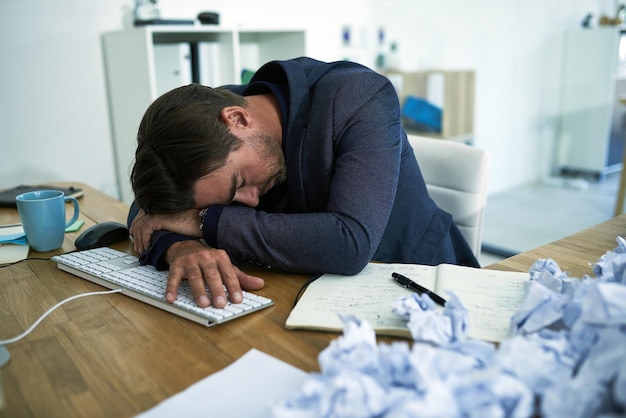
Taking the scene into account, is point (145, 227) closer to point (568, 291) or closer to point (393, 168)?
point (393, 168)

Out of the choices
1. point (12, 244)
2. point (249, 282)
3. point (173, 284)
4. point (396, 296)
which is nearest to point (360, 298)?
point (396, 296)

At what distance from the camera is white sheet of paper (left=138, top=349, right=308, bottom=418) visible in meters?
0.60

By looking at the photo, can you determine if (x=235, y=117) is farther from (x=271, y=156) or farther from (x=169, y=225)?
(x=169, y=225)

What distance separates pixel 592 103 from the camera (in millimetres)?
4570

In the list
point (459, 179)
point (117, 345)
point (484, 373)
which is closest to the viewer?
point (484, 373)

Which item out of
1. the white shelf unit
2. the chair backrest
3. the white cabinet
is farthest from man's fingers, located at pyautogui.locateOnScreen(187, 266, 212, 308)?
the white cabinet

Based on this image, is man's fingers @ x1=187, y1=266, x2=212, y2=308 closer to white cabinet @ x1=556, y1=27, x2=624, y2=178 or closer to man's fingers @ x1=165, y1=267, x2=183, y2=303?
man's fingers @ x1=165, y1=267, x2=183, y2=303

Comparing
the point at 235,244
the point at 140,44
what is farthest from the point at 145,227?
the point at 140,44

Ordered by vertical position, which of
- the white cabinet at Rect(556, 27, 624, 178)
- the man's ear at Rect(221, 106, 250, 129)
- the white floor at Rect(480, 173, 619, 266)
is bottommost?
the white floor at Rect(480, 173, 619, 266)

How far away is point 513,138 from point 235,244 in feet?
13.1

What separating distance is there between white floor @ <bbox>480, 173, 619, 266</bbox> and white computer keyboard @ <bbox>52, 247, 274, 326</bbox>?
2.46 m

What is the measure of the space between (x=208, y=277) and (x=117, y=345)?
178 mm

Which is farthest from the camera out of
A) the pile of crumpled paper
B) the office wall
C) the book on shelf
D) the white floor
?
the white floor

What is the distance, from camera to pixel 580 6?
484cm
